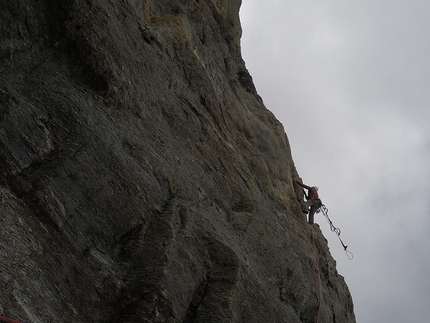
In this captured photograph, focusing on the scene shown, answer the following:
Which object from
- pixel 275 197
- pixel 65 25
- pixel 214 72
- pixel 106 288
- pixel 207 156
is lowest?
pixel 106 288

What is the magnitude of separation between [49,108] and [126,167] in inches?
80.7

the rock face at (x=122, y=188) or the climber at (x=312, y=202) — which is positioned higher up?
the climber at (x=312, y=202)

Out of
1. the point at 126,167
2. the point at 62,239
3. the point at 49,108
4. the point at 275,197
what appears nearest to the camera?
the point at 62,239

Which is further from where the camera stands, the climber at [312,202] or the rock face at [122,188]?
the climber at [312,202]

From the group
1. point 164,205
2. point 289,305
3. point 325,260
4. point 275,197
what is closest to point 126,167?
point 164,205

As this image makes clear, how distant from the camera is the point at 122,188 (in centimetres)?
982

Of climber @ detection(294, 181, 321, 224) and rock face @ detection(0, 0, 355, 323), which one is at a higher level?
climber @ detection(294, 181, 321, 224)

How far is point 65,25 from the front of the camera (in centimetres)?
1015

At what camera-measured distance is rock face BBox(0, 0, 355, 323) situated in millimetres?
8375

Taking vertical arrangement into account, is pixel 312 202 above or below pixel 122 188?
above

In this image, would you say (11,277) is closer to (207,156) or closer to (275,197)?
(207,156)

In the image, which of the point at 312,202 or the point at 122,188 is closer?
the point at 122,188

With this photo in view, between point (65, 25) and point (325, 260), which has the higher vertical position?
point (325, 260)

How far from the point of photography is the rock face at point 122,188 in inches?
330
